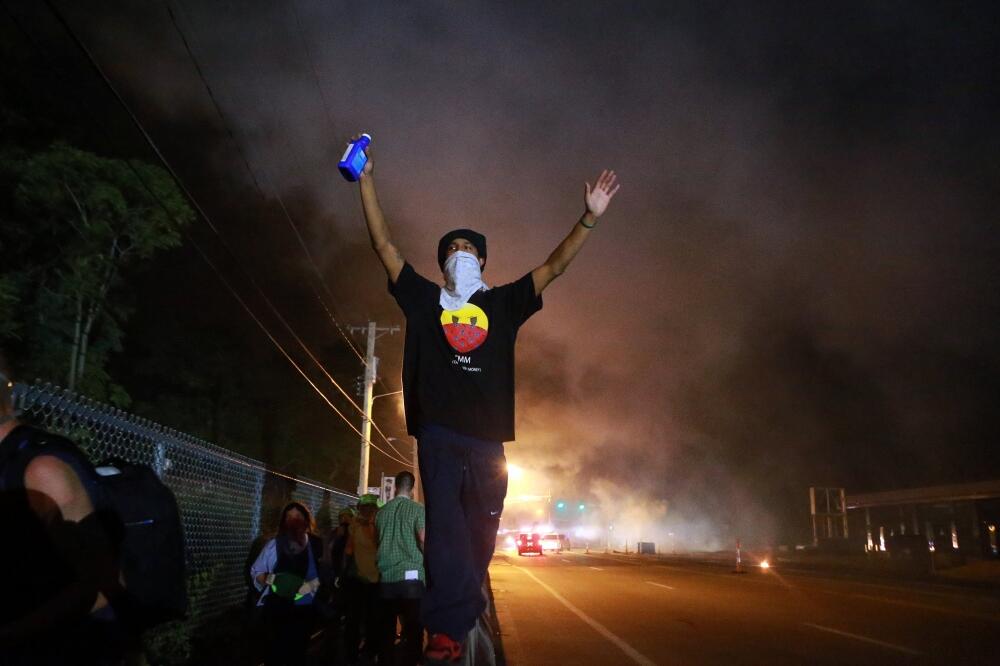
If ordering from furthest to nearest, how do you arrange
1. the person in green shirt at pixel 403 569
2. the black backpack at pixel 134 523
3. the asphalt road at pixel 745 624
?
the asphalt road at pixel 745 624 < the person in green shirt at pixel 403 569 < the black backpack at pixel 134 523

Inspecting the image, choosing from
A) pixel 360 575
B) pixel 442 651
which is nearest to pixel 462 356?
pixel 442 651

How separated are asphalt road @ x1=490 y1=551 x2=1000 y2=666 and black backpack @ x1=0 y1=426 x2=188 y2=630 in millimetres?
5816

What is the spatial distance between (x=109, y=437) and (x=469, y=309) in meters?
3.22

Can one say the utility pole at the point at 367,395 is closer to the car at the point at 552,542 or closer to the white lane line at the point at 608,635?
the white lane line at the point at 608,635

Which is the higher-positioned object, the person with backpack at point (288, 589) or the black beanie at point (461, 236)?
the black beanie at point (461, 236)

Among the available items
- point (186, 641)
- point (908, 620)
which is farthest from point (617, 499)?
point (186, 641)

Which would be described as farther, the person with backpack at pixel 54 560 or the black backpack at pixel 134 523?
the black backpack at pixel 134 523

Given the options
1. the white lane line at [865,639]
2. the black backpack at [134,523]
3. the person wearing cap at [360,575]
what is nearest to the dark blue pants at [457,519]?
the black backpack at [134,523]

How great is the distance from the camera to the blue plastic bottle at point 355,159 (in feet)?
9.46

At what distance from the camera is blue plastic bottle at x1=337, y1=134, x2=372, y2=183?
2.88 metres

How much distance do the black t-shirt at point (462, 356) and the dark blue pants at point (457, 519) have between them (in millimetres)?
76

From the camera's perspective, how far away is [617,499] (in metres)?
85.9

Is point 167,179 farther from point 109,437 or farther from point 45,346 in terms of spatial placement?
point 109,437

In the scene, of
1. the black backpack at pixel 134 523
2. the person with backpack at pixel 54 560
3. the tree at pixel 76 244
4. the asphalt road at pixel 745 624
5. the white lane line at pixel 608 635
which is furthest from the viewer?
the tree at pixel 76 244
